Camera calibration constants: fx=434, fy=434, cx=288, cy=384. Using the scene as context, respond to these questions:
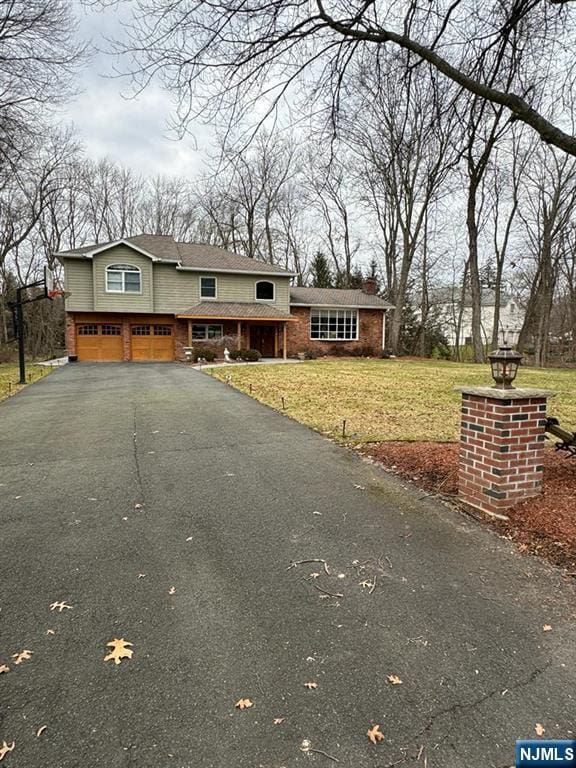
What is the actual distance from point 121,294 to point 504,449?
21.2m

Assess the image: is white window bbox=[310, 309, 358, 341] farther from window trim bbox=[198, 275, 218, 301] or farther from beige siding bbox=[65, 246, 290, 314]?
window trim bbox=[198, 275, 218, 301]

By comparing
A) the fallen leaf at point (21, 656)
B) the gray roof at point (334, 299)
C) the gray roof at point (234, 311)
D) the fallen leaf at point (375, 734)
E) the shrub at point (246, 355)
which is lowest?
the fallen leaf at point (375, 734)

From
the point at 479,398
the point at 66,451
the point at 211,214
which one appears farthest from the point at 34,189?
the point at 479,398

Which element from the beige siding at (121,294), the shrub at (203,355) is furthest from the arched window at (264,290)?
the beige siding at (121,294)

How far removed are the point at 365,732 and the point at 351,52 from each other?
629 cm

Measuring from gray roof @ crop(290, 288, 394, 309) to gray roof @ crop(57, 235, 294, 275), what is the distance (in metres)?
1.92

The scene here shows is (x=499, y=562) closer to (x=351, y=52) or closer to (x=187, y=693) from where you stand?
(x=187, y=693)

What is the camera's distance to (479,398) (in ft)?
12.7

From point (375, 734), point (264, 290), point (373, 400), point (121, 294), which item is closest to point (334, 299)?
point (264, 290)

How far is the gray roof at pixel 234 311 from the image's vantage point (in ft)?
72.4

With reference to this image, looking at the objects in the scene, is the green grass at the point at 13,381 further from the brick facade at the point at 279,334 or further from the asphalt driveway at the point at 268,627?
the asphalt driveway at the point at 268,627

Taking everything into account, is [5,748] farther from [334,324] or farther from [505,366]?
[334,324]

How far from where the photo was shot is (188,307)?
2295cm

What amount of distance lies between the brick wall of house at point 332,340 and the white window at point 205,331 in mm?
4140
